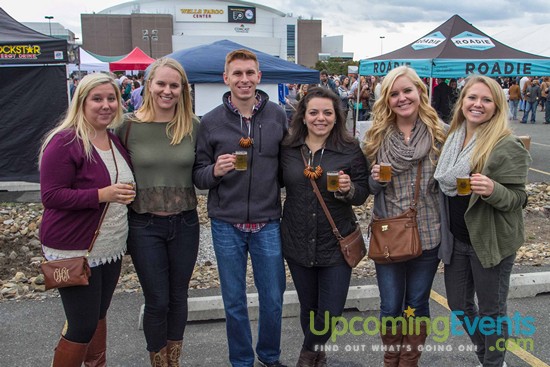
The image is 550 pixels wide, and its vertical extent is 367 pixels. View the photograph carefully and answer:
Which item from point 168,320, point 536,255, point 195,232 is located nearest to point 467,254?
point 195,232

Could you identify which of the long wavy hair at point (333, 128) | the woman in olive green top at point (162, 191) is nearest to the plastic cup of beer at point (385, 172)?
the long wavy hair at point (333, 128)

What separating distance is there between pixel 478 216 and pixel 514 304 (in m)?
1.96

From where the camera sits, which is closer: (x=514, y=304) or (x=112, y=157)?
(x=112, y=157)

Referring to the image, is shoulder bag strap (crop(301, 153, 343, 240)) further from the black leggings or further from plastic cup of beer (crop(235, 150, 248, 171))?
the black leggings

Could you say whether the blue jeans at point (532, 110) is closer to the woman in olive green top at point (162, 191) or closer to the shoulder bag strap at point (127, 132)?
the woman in olive green top at point (162, 191)

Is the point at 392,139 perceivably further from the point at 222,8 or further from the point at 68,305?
the point at 222,8

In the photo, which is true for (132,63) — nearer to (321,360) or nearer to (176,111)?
(176,111)

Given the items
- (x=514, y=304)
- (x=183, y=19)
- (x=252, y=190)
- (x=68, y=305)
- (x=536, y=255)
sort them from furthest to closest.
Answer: (x=183, y=19), (x=536, y=255), (x=514, y=304), (x=252, y=190), (x=68, y=305)

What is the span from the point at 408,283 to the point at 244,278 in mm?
999

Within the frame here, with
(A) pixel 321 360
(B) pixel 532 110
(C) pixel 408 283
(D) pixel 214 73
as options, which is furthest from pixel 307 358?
(B) pixel 532 110

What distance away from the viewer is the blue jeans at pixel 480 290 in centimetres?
283

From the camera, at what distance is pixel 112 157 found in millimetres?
2803

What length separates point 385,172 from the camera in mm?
2816

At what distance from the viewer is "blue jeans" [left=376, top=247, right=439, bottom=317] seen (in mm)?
3012
